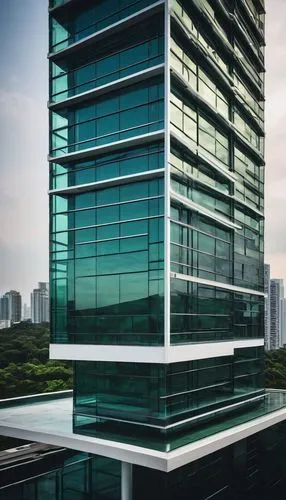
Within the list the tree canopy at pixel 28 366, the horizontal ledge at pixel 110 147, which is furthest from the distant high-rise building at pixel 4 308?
the horizontal ledge at pixel 110 147

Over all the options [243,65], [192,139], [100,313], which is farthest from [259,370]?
[243,65]

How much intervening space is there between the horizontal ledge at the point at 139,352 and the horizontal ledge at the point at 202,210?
4.95 metres

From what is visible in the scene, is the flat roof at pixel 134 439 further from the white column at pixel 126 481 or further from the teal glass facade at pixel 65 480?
the teal glass facade at pixel 65 480

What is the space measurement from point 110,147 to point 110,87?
2.14 meters

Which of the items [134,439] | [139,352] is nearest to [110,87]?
[139,352]

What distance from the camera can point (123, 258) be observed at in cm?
1897

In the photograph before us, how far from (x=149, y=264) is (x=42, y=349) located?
28.8 m

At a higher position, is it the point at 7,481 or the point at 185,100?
the point at 185,100

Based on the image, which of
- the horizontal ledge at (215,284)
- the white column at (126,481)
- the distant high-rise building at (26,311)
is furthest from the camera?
the distant high-rise building at (26,311)

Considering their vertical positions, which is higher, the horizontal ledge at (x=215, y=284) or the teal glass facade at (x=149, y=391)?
the horizontal ledge at (x=215, y=284)

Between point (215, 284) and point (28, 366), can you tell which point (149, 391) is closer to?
point (215, 284)

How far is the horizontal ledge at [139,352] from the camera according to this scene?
17.5 metres

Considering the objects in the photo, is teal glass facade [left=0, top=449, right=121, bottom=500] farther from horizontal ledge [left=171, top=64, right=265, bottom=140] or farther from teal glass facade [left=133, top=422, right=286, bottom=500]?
horizontal ledge [left=171, top=64, right=265, bottom=140]

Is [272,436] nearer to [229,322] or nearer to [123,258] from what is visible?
[229,322]
